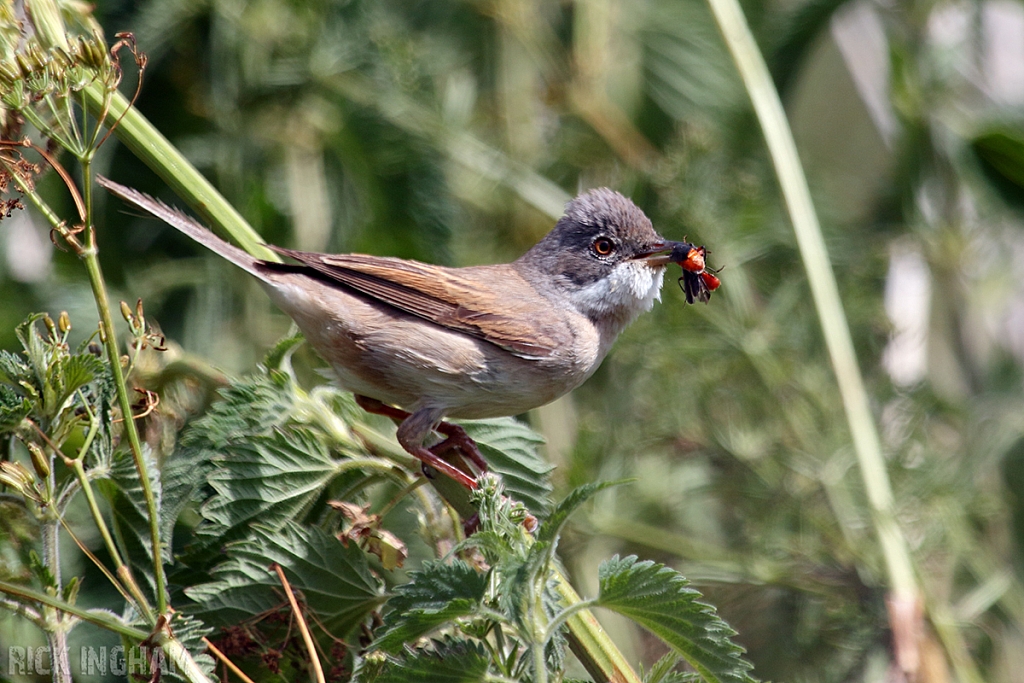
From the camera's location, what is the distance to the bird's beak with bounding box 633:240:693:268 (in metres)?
2.98

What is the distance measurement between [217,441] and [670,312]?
2.43m

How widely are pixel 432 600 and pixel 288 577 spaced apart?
0.58 metres

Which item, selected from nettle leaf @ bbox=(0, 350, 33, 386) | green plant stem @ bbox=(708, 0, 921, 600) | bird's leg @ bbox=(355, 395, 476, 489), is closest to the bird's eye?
green plant stem @ bbox=(708, 0, 921, 600)

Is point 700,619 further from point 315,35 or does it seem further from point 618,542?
point 315,35

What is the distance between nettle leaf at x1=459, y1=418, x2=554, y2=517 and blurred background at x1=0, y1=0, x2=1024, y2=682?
112 cm

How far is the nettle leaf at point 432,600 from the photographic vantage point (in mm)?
1521

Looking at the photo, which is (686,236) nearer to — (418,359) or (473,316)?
(473,316)

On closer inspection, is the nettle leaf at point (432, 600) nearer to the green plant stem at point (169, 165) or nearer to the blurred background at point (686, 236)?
the green plant stem at point (169, 165)

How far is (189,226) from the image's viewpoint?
8.10 ft

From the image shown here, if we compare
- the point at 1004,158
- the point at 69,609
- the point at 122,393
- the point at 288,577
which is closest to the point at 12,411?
the point at 122,393

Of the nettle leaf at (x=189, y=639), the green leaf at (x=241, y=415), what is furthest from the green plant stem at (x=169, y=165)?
the nettle leaf at (x=189, y=639)

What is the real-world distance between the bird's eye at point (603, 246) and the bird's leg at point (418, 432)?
0.86 metres

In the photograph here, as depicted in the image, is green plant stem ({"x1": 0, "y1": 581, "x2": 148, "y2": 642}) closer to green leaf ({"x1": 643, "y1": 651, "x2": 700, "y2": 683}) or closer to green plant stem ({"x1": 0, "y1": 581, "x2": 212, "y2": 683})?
green plant stem ({"x1": 0, "y1": 581, "x2": 212, "y2": 683})

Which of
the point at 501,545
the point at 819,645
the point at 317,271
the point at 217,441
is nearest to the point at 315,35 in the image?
the point at 317,271
